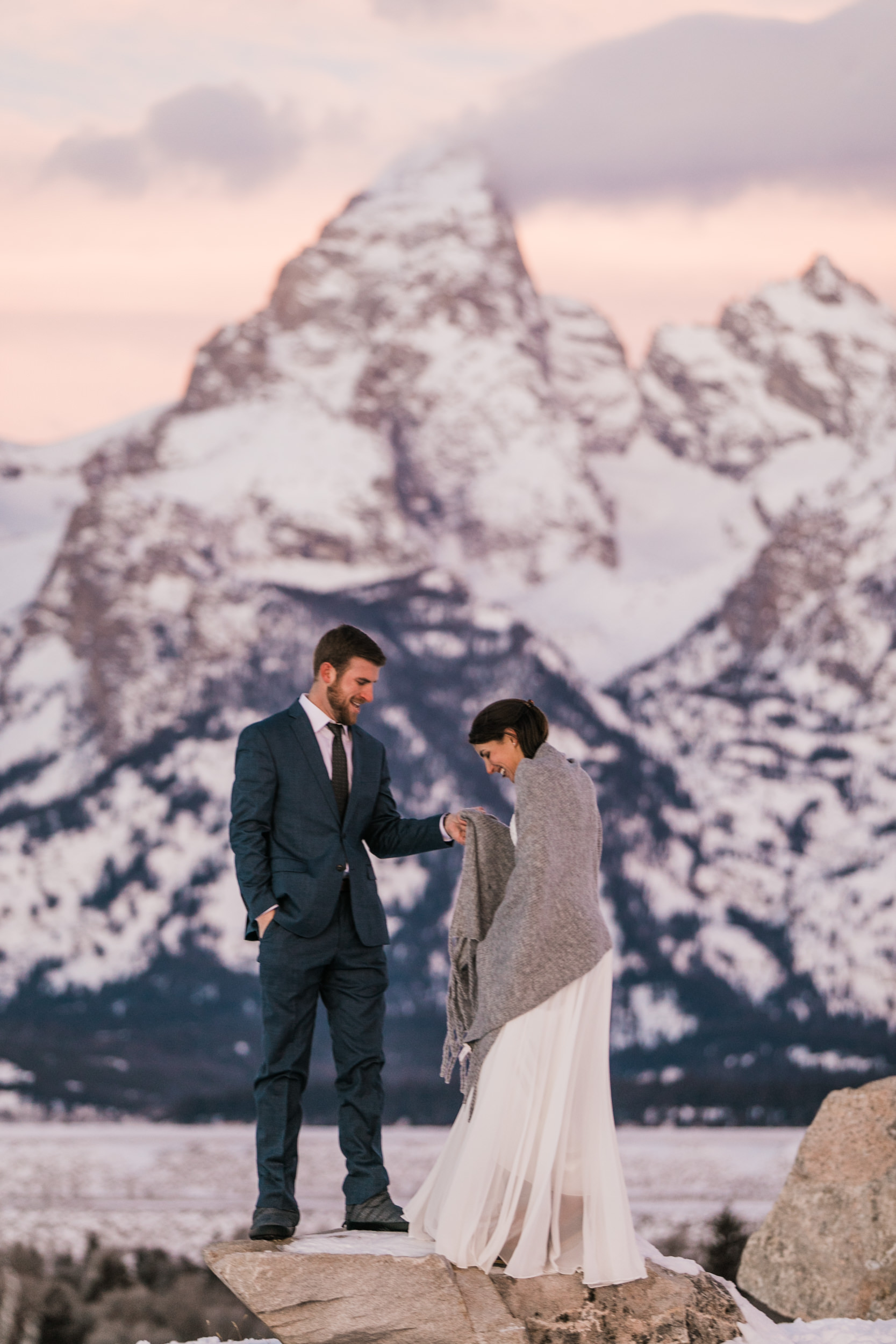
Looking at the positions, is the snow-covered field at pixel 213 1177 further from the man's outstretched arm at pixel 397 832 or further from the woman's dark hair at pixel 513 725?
the woman's dark hair at pixel 513 725

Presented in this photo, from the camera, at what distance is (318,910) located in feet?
28.2

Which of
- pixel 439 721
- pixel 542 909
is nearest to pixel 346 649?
pixel 542 909

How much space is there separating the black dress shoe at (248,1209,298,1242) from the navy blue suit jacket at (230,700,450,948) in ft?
4.63

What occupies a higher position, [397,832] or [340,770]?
[340,770]

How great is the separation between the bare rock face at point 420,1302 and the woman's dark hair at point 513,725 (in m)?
2.59

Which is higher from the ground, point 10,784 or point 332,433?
point 332,433

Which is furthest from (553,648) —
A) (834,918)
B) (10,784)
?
(10,784)

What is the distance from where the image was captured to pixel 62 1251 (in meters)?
80.4

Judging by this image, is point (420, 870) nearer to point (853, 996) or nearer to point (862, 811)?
point (853, 996)

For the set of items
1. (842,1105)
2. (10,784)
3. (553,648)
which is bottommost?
(842,1105)

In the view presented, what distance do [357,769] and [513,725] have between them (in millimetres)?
1151

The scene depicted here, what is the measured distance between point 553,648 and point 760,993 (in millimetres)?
48586

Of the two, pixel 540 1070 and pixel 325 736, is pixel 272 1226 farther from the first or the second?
pixel 325 736

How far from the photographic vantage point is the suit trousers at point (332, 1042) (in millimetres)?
8586
